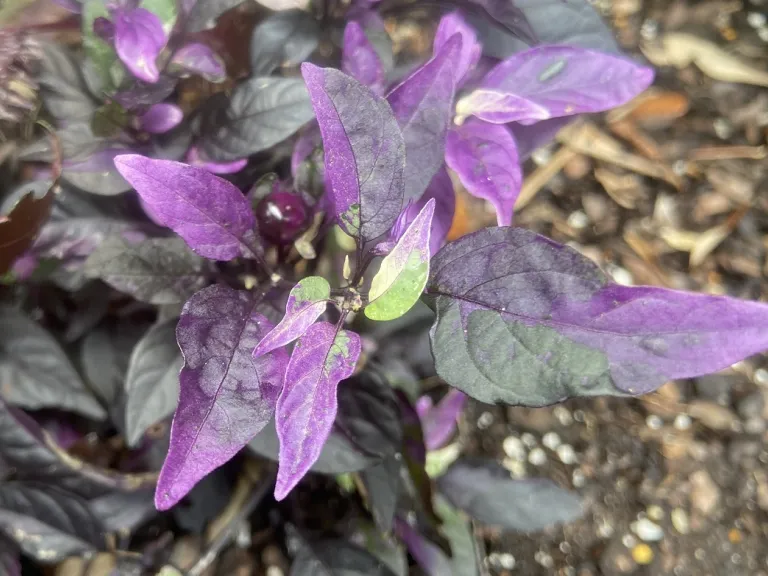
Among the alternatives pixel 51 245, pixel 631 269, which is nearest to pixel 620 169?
pixel 631 269

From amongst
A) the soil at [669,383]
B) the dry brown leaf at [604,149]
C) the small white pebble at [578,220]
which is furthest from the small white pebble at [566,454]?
the dry brown leaf at [604,149]

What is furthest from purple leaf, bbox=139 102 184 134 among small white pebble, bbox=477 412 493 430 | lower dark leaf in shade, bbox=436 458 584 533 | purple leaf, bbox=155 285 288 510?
small white pebble, bbox=477 412 493 430

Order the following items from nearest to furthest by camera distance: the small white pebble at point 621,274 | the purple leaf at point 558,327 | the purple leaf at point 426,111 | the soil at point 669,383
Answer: the purple leaf at point 558,327 → the purple leaf at point 426,111 → the soil at point 669,383 → the small white pebble at point 621,274

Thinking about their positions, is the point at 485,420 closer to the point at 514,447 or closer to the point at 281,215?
the point at 514,447

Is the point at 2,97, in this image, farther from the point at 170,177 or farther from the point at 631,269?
the point at 631,269

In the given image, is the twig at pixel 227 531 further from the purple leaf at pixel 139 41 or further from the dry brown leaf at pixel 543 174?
the dry brown leaf at pixel 543 174

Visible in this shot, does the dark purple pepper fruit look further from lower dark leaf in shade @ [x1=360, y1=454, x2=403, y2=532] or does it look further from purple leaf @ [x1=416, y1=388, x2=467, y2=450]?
purple leaf @ [x1=416, y1=388, x2=467, y2=450]
